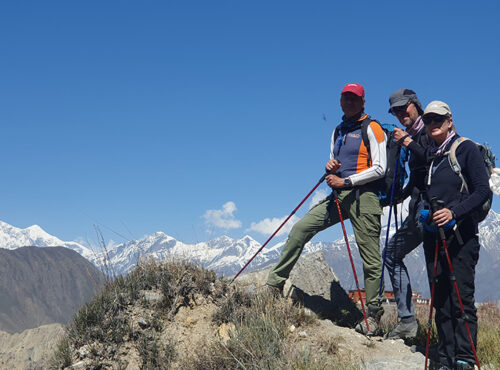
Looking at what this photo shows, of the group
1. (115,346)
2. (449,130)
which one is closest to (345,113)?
(449,130)

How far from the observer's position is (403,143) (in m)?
5.55

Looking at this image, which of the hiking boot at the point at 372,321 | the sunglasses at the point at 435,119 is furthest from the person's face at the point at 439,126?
the hiking boot at the point at 372,321

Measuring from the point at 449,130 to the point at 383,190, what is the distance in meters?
1.36

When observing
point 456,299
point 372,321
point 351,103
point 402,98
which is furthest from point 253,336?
point 402,98

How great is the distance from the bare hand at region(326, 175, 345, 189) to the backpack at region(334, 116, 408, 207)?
0.44 metres

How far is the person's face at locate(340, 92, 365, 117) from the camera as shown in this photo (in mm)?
6193

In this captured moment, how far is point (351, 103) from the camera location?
6.21 metres

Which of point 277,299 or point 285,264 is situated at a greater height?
point 285,264

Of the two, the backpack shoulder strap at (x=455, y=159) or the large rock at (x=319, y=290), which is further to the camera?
the large rock at (x=319, y=290)

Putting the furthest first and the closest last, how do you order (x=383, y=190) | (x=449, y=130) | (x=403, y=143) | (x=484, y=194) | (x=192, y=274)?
1. (x=192, y=274)
2. (x=383, y=190)
3. (x=403, y=143)
4. (x=449, y=130)
5. (x=484, y=194)

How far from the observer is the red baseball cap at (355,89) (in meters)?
6.14

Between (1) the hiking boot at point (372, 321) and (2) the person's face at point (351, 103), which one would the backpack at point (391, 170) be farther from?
(1) the hiking boot at point (372, 321)

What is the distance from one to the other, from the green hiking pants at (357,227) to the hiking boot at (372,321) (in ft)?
0.28

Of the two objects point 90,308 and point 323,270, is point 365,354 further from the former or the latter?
point 90,308
